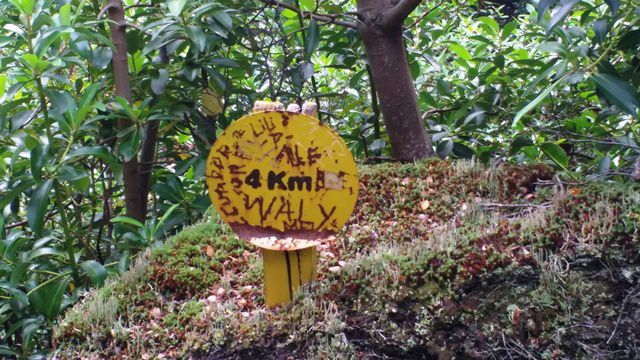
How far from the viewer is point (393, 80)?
2707 mm

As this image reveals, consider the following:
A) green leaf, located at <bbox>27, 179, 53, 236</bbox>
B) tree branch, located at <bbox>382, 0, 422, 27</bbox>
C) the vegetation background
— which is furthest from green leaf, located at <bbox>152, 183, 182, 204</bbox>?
tree branch, located at <bbox>382, 0, 422, 27</bbox>

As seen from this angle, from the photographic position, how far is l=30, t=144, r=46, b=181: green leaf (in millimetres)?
1929

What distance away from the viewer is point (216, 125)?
2.82m

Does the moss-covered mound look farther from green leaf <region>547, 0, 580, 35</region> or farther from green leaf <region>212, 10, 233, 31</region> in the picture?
green leaf <region>212, 10, 233, 31</region>

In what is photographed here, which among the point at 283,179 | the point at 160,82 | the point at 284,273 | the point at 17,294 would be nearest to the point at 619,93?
the point at 283,179

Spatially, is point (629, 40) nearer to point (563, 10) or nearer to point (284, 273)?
point (563, 10)

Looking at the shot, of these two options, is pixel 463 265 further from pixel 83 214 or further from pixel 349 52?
pixel 83 214

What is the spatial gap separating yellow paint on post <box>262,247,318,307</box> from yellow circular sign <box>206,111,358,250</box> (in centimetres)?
5

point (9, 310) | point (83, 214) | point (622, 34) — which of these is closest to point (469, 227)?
point (622, 34)

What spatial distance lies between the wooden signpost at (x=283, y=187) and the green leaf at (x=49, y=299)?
0.68m

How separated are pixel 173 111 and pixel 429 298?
1.39m

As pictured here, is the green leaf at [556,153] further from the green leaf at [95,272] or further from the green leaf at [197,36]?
the green leaf at [95,272]

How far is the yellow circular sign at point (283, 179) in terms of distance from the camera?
1.77 m

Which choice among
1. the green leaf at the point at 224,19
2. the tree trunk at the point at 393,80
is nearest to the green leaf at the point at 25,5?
the green leaf at the point at 224,19
